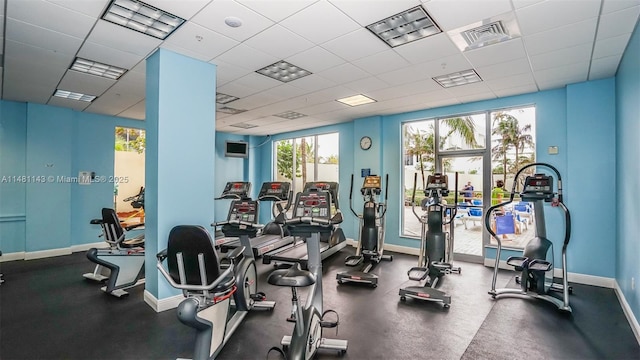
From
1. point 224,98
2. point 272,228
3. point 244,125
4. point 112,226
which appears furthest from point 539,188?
point 244,125

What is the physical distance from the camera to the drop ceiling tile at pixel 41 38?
2.97 metres

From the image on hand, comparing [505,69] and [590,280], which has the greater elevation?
[505,69]

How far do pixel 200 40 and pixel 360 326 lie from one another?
11.5ft

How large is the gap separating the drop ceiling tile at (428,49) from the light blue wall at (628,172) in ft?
5.46

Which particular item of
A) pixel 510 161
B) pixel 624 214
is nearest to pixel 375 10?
pixel 624 214

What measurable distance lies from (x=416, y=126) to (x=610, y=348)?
15.6 feet

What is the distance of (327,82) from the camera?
4613 millimetres

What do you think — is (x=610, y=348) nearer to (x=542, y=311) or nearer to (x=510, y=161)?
(x=542, y=311)

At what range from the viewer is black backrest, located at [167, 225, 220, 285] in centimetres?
224

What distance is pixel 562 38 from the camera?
124 inches

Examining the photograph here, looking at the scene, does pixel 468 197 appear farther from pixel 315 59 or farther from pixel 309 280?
pixel 309 280

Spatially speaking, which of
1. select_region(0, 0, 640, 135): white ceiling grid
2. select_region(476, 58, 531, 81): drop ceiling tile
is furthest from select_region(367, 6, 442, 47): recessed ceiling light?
select_region(476, 58, 531, 81): drop ceiling tile

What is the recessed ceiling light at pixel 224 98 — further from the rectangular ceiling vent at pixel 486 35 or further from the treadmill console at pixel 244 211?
the rectangular ceiling vent at pixel 486 35

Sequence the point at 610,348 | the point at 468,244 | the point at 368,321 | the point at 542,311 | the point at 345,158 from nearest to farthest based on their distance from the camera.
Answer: the point at 610,348, the point at 368,321, the point at 542,311, the point at 468,244, the point at 345,158
